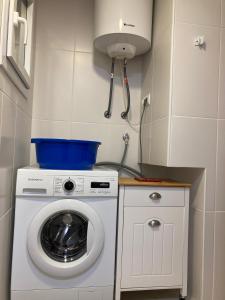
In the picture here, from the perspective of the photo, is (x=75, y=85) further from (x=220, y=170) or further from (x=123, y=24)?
(x=220, y=170)

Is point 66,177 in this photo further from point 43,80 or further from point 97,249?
point 43,80

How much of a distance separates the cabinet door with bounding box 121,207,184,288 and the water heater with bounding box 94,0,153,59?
113cm

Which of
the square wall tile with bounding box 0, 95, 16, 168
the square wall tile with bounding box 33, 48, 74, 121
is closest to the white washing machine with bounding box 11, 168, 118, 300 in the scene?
the square wall tile with bounding box 0, 95, 16, 168

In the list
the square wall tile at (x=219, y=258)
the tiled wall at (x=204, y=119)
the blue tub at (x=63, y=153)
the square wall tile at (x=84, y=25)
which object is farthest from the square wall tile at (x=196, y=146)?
the square wall tile at (x=84, y=25)

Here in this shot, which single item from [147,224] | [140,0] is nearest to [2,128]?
[147,224]

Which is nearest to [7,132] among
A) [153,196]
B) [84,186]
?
[84,186]

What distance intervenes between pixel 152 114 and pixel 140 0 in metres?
0.76

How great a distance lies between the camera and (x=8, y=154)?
1.30 m

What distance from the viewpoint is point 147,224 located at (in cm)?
155

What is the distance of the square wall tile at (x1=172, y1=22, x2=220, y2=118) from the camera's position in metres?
1.54

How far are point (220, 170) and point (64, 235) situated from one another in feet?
3.33

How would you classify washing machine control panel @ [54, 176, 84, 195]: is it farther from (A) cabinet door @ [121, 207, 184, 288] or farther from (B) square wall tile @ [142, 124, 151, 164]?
(B) square wall tile @ [142, 124, 151, 164]

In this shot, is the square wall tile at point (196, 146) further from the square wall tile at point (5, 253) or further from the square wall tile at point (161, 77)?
the square wall tile at point (5, 253)

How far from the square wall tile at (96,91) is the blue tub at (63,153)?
0.62 meters
